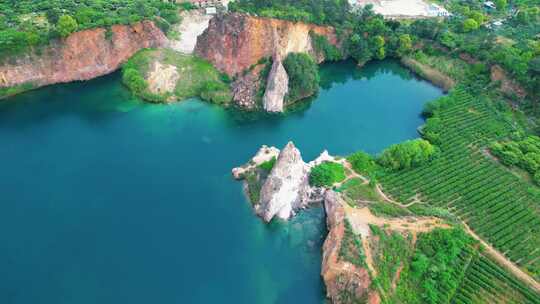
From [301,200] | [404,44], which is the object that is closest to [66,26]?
[301,200]

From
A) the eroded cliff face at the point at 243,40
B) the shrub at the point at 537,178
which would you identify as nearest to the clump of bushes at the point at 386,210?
the shrub at the point at 537,178

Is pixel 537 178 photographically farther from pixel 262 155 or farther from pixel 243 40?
pixel 243 40

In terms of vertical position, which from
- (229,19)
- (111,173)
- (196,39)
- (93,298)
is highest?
(229,19)

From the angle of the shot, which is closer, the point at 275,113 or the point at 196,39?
the point at 275,113

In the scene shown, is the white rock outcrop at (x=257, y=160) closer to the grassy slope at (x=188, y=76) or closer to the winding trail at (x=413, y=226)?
the winding trail at (x=413, y=226)

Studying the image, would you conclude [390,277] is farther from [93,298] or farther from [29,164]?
[29,164]

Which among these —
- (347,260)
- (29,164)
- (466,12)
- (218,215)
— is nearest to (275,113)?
(218,215)

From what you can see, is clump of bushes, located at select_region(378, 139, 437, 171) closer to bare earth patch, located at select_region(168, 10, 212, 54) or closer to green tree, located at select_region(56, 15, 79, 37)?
bare earth patch, located at select_region(168, 10, 212, 54)

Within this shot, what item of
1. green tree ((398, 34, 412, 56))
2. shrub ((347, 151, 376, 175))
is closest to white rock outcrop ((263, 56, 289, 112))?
shrub ((347, 151, 376, 175))
